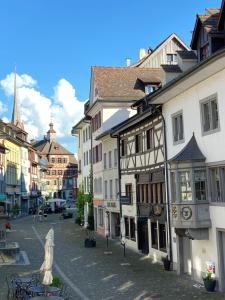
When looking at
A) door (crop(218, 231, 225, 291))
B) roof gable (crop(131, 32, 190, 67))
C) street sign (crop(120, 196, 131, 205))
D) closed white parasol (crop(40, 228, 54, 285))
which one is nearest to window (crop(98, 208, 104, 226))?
street sign (crop(120, 196, 131, 205))

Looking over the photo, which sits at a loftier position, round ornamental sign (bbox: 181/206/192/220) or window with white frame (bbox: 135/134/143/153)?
window with white frame (bbox: 135/134/143/153)

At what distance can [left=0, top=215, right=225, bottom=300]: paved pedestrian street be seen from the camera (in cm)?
1733

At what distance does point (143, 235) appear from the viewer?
91.8 feet

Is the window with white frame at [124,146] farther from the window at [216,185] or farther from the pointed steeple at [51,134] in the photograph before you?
the pointed steeple at [51,134]

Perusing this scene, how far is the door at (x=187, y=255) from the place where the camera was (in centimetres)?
2064

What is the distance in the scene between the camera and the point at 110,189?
122 ft

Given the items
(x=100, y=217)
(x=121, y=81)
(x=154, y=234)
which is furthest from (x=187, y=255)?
(x=121, y=81)

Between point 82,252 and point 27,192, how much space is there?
4948 cm

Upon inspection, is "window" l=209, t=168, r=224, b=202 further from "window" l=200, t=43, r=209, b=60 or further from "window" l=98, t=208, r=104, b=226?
"window" l=98, t=208, r=104, b=226

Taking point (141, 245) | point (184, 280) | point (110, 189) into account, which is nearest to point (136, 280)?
point (184, 280)

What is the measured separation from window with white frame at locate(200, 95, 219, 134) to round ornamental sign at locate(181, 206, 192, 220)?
3.29m

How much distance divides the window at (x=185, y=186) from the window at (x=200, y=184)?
0.30m

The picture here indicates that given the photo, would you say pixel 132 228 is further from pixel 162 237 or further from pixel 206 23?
pixel 206 23

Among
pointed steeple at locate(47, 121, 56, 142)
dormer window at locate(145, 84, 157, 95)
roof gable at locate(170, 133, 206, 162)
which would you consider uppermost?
pointed steeple at locate(47, 121, 56, 142)
